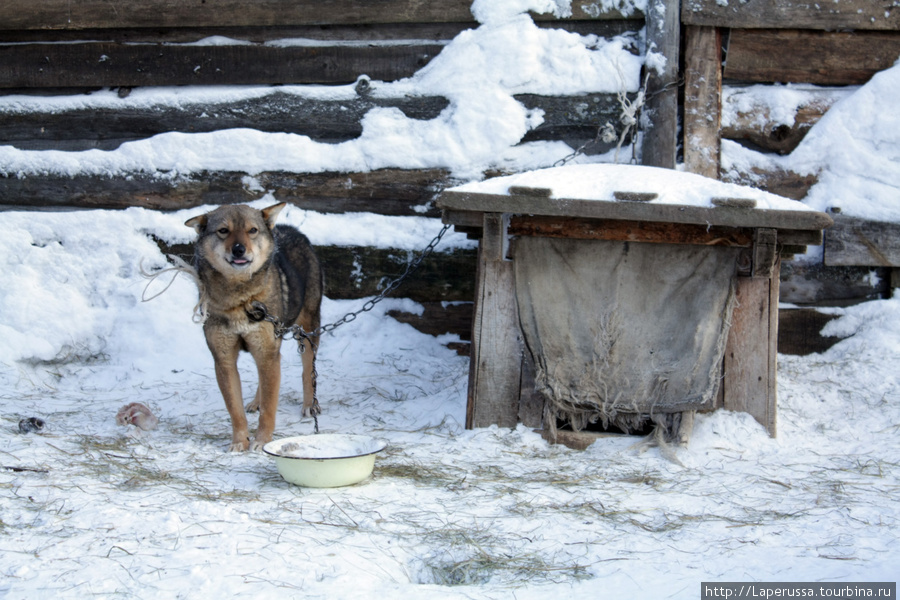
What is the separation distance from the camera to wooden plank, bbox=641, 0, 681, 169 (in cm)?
636

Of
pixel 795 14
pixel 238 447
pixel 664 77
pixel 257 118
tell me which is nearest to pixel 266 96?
pixel 257 118

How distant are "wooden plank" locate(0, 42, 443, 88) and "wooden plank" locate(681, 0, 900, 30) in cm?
233

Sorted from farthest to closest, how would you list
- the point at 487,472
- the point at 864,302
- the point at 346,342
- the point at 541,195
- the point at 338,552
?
the point at 346,342, the point at 864,302, the point at 541,195, the point at 487,472, the point at 338,552

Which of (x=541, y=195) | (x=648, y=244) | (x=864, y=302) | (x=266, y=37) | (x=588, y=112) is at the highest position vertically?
(x=266, y=37)

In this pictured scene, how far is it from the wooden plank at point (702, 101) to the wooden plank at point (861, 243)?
3.57 ft

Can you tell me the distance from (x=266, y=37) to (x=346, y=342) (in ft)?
9.44

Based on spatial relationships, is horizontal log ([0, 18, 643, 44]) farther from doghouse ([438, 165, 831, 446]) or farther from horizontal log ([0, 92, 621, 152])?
doghouse ([438, 165, 831, 446])

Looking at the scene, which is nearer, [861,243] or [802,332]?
[861,243]

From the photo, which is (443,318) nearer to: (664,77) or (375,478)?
(664,77)

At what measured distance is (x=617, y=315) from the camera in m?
4.94

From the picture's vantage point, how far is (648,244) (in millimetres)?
4980

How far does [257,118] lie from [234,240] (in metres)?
2.81

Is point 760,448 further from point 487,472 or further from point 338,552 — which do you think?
point 338,552

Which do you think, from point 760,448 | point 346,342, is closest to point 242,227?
point 346,342
